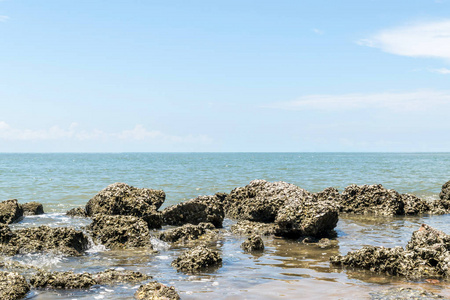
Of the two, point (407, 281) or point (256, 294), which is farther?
point (407, 281)

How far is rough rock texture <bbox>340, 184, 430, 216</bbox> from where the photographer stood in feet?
65.6

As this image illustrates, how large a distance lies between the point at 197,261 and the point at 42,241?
521cm

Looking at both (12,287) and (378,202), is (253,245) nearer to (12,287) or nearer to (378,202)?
(12,287)

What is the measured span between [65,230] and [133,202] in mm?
4576

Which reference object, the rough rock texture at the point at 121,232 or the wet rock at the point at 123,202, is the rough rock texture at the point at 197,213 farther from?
the rough rock texture at the point at 121,232

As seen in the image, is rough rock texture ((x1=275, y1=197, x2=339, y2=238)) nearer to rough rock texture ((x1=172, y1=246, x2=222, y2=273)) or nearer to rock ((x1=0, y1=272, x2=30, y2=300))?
rough rock texture ((x1=172, y1=246, x2=222, y2=273))

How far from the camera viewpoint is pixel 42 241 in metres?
12.1

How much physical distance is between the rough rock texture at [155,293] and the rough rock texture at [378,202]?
48.5 feet

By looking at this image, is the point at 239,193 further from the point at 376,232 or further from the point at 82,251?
the point at 82,251

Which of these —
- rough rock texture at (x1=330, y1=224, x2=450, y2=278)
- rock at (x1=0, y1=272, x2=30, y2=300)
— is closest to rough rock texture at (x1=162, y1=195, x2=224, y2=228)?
rough rock texture at (x1=330, y1=224, x2=450, y2=278)

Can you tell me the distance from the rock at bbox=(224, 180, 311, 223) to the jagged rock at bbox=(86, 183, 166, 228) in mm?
3986

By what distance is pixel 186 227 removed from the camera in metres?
14.0

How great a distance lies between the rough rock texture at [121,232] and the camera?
12.7 metres

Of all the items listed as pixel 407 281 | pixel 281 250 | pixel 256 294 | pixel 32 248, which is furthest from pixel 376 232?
pixel 32 248
